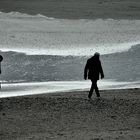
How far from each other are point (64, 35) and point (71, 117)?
29.2 meters

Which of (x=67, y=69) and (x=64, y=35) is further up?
(x=64, y=35)

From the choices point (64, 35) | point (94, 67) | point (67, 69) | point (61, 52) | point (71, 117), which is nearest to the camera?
point (71, 117)

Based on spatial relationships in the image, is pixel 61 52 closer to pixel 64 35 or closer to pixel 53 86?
pixel 64 35

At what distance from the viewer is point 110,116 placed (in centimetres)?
1562

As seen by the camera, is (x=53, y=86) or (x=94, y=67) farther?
(x=53, y=86)

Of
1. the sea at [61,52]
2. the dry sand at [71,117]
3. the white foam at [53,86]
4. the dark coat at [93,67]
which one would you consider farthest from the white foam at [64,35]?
the dry sand at [71,117]

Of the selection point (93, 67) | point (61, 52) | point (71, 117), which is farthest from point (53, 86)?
point (61, 52)

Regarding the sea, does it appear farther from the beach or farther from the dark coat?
the dark coat

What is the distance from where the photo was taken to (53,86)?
22719 millimetres

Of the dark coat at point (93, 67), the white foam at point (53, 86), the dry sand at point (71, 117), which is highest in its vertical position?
the dark coat at point (93, 67)

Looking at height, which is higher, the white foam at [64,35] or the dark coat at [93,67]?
the dark coat at [93,67]

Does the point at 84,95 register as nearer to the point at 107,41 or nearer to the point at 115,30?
the point at 107,41

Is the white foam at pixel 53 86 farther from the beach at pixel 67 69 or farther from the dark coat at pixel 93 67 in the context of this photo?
the dark coat at pixel 93 67

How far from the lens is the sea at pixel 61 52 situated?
23.7m
